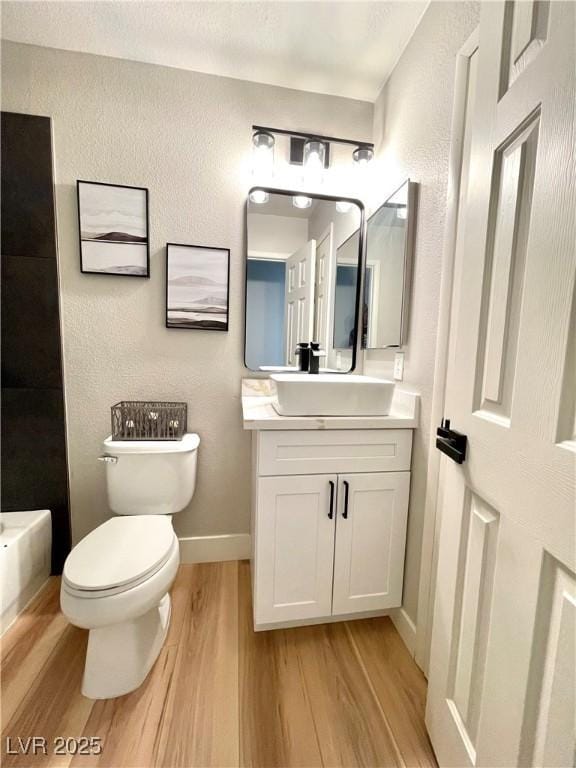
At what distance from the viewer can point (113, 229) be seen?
1468mm

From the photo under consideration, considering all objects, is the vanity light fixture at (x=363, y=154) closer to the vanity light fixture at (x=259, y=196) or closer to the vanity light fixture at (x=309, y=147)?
the vanity light fixture at (x=309, y=147)

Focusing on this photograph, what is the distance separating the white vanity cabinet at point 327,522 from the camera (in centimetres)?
115

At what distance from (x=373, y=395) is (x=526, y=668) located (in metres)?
0.80

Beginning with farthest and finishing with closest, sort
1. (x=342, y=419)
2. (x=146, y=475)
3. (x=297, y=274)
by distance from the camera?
(x=297, y=274) < (x=146, y=475) < (x=342, y=419)

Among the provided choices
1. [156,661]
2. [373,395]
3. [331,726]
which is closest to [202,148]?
[373,395]

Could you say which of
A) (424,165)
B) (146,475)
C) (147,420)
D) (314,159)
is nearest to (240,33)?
(314,159)

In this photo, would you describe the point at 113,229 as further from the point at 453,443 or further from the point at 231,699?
the point at 231,699

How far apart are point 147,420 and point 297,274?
103cm

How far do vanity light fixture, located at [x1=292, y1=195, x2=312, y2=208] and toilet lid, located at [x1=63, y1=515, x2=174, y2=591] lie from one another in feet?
5.23

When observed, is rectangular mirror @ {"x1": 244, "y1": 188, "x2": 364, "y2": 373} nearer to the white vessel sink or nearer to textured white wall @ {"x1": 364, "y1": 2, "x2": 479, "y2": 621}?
textured white wall @ {"x1": 364, "y1": 2, "x2": 479, "y2": 621}

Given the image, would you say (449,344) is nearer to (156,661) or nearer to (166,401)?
(166,401)

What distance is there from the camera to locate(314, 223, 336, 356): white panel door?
64.5 inches

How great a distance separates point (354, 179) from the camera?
165cm

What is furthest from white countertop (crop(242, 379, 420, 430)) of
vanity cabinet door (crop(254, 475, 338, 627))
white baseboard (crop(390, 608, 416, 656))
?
white baseboard (crop(390, 608, 416, 656))
